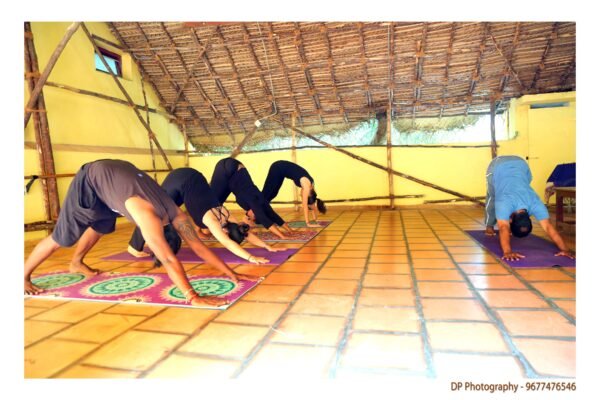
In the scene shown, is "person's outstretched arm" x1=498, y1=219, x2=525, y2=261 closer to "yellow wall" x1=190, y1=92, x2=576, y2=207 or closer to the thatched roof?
the thatched roof

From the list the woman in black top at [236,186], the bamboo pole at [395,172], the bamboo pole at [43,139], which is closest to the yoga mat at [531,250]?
the woman in black top at [236,186]

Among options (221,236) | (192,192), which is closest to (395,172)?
(192,192)

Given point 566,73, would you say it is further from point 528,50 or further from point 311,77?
point 311,77

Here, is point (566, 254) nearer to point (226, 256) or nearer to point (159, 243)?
point (226, 256)

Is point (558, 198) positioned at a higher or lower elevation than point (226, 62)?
lower

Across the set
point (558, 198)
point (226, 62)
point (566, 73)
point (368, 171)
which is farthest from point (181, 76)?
point (566, 73)

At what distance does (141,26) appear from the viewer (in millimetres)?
5809

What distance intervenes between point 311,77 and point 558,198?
4275mm

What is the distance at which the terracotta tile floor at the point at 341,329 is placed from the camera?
52.4 inches

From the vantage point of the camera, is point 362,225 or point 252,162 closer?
point 362,225

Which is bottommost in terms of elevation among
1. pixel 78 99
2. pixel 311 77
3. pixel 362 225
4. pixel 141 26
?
pixel 362 225

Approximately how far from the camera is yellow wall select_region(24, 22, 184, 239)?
440cm
